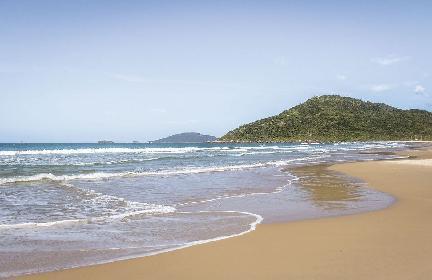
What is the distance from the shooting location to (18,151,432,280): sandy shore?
552cm

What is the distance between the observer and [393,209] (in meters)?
10.7

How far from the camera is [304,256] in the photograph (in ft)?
20.7

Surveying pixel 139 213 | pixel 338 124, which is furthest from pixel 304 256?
pixel 338 124

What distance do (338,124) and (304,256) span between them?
14379 cm

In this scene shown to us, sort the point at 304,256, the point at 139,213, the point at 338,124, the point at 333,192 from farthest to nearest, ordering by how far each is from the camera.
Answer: the point at 338,124 → the point at 333,192 → the point at 139,213 → the point at 304,256

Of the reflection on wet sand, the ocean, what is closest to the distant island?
the reflection on wet sand

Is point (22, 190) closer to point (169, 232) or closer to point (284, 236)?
point (169, 232)

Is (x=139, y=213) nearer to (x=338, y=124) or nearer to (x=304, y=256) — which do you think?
(x=304, y=256)

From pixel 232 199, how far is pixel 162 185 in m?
4.96

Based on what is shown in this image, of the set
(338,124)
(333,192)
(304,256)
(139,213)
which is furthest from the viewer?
(338,124)

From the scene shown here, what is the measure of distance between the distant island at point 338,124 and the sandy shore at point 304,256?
132368 millimetres

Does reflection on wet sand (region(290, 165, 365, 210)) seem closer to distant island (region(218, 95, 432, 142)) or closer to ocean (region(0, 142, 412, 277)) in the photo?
ocean (region(0, 142, 412, 277))

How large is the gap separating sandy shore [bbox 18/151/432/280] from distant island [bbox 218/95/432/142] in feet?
434

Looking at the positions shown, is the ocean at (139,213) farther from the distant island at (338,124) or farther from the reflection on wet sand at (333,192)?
the distant island at (338,124)
